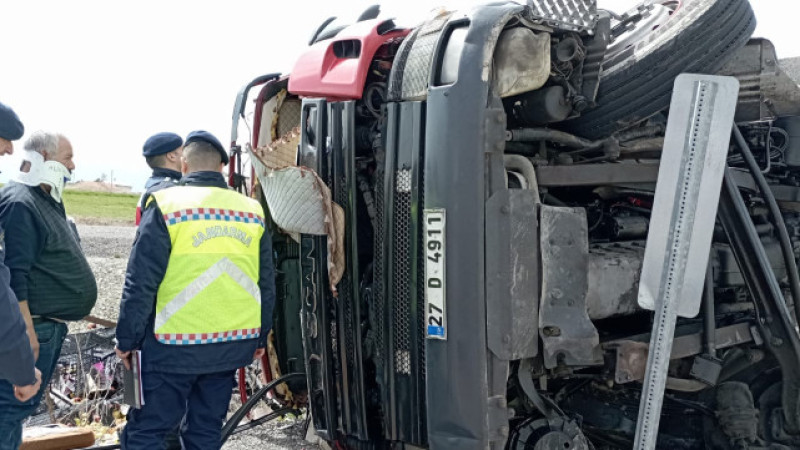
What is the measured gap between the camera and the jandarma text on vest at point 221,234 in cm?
307

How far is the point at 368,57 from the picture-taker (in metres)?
3.15

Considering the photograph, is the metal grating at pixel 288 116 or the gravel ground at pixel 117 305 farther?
the gravel ground at pixel 117 305

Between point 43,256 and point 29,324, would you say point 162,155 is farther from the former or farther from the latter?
point 29,324

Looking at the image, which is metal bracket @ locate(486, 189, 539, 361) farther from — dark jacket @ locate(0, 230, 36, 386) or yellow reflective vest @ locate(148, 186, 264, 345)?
dark jacket @ locate(0, 230, 36, 386)

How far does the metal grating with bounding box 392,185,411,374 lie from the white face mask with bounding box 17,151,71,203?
1.65 metres

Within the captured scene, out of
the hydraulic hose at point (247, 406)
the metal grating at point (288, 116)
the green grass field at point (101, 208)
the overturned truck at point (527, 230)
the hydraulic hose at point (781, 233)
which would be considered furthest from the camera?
the green grass field at point (101, 208)

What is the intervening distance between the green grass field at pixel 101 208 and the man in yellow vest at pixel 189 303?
2196cm

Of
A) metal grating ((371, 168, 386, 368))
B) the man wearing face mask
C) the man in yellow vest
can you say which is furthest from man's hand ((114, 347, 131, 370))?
metal grating ((371, 168, 386, 368))

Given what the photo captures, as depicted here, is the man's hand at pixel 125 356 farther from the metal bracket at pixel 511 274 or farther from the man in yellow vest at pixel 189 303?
the metal bracket at pixel 511 274

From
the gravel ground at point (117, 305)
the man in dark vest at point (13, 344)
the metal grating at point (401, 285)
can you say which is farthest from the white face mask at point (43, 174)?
the gravel ground at point (117, 305)

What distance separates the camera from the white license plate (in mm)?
2740

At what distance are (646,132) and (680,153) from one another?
1.80ft

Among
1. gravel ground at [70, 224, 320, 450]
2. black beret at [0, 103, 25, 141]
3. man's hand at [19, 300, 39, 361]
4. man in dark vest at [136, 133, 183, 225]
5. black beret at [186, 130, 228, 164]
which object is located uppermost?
black beret at [0, 103, 25, 141]

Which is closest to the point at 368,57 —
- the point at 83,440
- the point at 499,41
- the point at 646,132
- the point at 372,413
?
the point at 499,41
